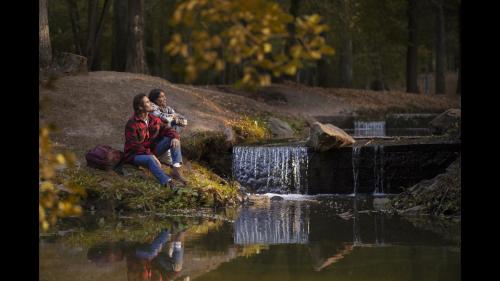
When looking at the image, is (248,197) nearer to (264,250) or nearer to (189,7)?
(264,250)

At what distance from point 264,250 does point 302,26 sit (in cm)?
514

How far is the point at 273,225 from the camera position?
1101 centimetres

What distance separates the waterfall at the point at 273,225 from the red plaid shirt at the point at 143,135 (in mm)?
1742

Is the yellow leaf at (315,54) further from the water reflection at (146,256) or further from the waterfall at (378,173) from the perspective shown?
the waterfall at (378,173)

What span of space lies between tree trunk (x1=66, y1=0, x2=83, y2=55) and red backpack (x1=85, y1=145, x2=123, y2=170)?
20.6 m

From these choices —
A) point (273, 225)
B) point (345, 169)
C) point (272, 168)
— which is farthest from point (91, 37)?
point (273, 225)

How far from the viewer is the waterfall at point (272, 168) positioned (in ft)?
50.8

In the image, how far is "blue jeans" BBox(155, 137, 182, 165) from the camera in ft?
42.8

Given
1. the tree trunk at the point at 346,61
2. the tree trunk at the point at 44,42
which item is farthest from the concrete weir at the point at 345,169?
the tree trunk at the point at 346,61

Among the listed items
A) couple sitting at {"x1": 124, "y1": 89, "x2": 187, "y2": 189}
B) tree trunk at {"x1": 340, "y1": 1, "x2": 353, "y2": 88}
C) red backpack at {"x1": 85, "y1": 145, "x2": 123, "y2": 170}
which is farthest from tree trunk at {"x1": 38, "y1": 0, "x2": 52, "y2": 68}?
tree trunk at {"x1": 340, "y1": 1, "x2": 353, "y2": 88}

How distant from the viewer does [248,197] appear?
550 inches

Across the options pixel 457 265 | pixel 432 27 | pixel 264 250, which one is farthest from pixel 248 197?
pixel 432 27

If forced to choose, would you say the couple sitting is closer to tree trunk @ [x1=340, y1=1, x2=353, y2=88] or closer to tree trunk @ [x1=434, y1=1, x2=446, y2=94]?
tree trunk @ [x1=340, y1=1, x2=353, y2=88]

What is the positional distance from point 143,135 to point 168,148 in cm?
52
